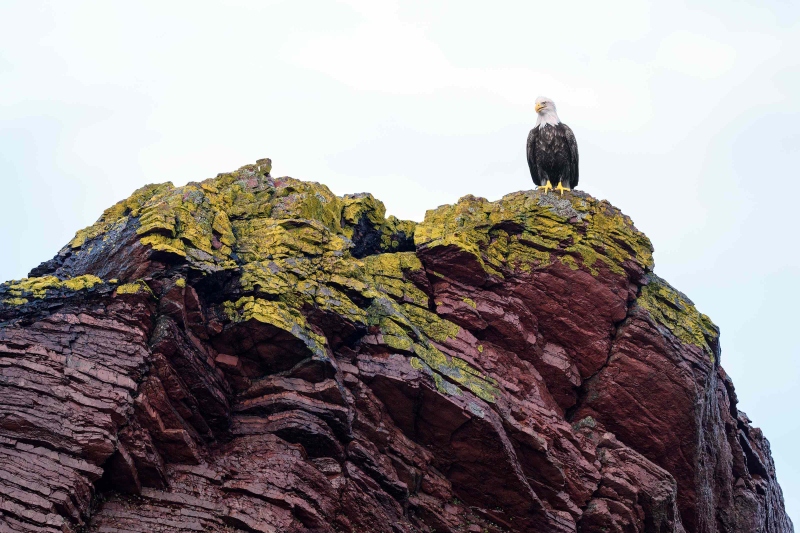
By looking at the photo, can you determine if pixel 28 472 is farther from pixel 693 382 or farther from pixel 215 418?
pixel 693 382

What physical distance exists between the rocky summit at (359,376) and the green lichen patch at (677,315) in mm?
61

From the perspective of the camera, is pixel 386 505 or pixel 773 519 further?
pixel 773 519

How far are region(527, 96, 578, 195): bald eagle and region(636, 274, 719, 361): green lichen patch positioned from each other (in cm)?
449

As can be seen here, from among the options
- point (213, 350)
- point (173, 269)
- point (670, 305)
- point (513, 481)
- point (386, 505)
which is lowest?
point (386, 505)

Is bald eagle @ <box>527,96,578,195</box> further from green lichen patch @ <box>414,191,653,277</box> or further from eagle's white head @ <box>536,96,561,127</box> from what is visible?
green lichen patch @ <box>414,191,653,277</box>

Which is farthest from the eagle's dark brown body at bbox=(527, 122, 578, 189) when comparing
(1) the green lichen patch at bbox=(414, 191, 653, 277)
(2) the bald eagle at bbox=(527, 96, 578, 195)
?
(1) the green lichen patch at bbox=(414, 191, 653, 277)

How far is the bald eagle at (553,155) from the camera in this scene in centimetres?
2662

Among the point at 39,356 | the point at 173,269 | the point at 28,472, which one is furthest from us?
the point at 173,269

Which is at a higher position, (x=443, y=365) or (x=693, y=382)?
(x=693, y=382)

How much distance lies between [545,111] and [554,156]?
6.19 feet

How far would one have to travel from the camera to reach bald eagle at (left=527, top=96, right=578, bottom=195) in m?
26.6

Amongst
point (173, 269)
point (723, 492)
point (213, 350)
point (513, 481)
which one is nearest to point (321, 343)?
point (213, 350)

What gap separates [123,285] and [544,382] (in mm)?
9524

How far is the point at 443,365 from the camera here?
1914cm
